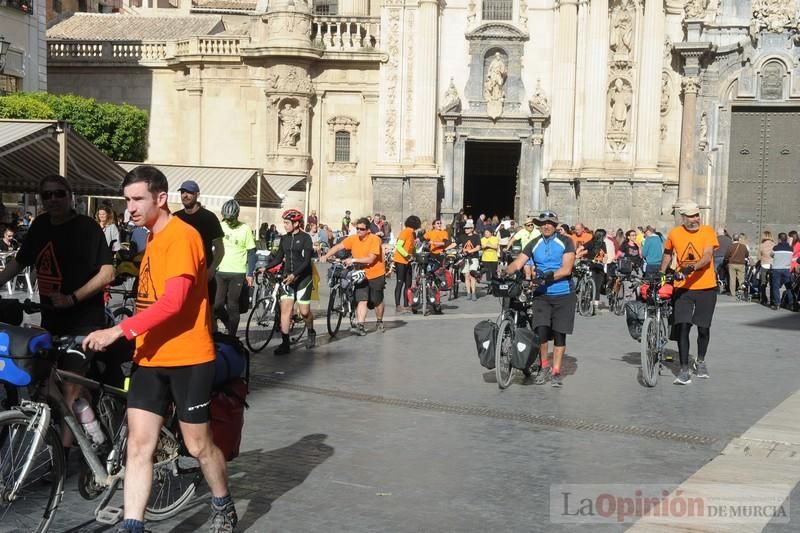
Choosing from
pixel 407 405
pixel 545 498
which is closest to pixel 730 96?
pixel 407 405

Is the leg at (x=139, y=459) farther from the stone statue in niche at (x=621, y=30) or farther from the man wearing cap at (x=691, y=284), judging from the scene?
the stone statue in niche at (x=621, y=30)

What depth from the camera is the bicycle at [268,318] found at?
14445 millimetres

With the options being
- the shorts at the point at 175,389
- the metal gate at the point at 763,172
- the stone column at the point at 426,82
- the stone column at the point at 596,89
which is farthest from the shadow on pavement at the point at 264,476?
the metal gate at the point at 763,172

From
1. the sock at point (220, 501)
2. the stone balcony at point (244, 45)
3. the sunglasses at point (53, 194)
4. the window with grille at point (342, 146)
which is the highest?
the stone balcony at point (244, 45)

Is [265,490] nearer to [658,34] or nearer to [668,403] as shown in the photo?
[668,403]

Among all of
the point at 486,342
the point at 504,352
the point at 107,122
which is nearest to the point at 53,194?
the point at 486,342

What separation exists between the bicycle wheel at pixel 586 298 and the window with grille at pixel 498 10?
52.8 ft

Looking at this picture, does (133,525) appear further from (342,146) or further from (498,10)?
(498,10)

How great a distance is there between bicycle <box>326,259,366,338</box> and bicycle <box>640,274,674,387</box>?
16.6 ft

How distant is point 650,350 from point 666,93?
82.9 ft

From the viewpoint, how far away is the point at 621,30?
33938mm

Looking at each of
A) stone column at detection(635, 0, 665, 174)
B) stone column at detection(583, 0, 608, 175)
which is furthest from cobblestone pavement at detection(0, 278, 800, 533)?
stone column at detection(635, 0, 665, 174)

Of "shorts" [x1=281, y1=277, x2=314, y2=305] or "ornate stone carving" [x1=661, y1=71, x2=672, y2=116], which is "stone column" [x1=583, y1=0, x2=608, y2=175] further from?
"shorts" [x1=281, y1=277, x2=314, y2=305]

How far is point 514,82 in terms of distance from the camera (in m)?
35.1
